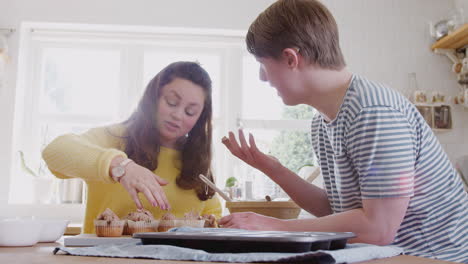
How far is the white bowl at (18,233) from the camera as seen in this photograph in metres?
0.79

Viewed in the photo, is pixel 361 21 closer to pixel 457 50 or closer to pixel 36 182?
pixel 457 50

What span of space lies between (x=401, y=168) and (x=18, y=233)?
2.34 ft

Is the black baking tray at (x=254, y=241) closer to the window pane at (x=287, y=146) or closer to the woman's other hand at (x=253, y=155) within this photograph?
the woman's other hand at (x=253, y=155)

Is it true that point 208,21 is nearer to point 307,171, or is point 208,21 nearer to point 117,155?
point 307,171

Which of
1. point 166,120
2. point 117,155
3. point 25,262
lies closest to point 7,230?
point 25,262

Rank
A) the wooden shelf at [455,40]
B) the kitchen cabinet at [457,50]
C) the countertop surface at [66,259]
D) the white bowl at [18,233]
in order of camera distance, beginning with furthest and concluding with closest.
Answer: the kitchen cabinet at [457,50], the wooden shelf at [455,40], the white bowl at [18,233], the countertop surface at [66,259]

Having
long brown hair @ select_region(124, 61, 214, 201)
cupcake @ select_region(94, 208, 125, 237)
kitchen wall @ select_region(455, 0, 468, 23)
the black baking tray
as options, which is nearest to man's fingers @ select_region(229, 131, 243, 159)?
cupcake @ select_region(94, 208, 125, 237)

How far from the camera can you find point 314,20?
3.54ft

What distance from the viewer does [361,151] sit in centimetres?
94

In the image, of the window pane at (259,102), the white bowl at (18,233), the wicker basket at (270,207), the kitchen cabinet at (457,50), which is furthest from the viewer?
the window pane at (259,102)

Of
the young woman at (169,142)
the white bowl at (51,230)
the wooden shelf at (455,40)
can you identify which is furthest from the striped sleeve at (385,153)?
the wooden shelf at (455,40)

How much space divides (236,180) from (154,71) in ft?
3.46

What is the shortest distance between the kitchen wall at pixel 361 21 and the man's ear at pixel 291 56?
2367 millimetres

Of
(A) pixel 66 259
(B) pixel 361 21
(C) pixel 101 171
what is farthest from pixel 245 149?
(B) pixel 361 21
